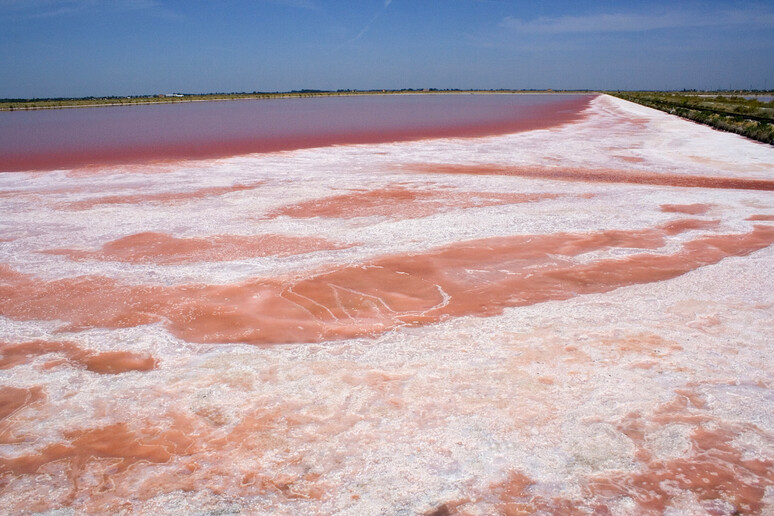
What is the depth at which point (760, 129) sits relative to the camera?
19.2 m

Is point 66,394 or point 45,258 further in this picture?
point 45,258

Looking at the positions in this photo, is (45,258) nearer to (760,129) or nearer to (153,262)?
(153,262)

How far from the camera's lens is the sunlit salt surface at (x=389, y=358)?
321 centimetres

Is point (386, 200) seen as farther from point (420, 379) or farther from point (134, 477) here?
point (134, 477)

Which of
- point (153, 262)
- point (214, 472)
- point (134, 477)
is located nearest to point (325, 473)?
point (214, 472)

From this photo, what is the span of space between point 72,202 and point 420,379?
9103mm

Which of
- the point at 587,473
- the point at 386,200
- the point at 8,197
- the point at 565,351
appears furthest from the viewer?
the point at 8,197

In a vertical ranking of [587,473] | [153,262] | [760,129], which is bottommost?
[587,473]

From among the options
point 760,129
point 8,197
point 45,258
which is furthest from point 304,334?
point 760,129

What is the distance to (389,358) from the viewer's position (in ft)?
14.9

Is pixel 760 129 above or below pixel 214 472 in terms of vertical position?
above

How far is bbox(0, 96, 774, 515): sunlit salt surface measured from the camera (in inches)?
126

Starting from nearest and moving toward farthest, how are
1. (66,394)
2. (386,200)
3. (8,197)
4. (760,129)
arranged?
(66,394)
(386,200)
(8,197)
(760,129)

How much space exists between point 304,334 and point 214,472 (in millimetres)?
1862
